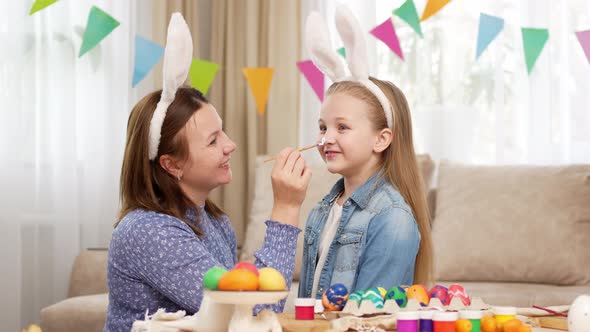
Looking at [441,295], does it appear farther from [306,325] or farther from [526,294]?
[526,294]

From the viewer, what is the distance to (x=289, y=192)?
1.52 metres

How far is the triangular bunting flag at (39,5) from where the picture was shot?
10.6 feet

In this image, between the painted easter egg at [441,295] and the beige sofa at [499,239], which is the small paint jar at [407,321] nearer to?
the painted easter egg at [441,295]

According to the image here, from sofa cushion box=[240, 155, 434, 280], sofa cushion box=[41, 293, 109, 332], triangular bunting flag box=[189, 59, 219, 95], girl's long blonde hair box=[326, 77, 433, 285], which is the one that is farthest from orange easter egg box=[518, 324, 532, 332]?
triangular bunting flag box=[189, 59, 219, 95]

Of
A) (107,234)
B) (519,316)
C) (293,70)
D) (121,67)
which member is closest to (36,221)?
(107,234)

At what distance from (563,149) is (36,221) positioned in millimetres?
2148

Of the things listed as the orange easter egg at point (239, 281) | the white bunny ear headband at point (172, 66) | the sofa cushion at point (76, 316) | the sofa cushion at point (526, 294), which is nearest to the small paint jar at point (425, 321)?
the orange easter egg at point (239, 281)

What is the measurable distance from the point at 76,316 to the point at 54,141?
2.75 feet

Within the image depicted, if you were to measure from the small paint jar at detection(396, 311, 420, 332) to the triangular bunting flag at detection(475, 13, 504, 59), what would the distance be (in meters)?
2.65

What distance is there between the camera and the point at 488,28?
3521 mm

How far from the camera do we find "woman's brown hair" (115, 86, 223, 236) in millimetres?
1689

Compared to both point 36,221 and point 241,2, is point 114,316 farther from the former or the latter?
point 241,2

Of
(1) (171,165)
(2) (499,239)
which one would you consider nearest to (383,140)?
(1) (171,165)

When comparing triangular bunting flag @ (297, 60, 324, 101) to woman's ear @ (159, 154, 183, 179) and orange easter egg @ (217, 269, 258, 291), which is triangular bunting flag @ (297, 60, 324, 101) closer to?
woman's ear @ (159, 154, 183, 179)
